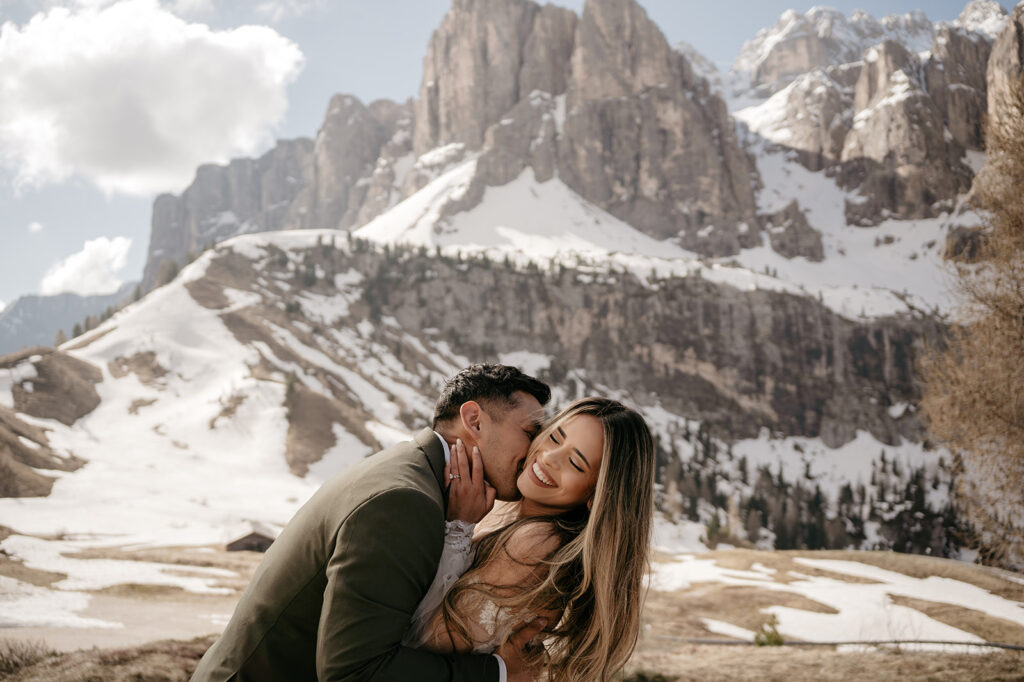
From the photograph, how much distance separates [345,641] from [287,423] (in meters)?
65.2

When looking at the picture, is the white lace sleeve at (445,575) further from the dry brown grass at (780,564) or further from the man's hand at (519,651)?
the dry brown grass at (780,564)

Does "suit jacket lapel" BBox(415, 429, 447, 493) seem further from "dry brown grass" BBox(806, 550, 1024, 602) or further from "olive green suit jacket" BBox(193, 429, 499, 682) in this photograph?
"dry brown grass" BBox(806, 550, 1024, 602)

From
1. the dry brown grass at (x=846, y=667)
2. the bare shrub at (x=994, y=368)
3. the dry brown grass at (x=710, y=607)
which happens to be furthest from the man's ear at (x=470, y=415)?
the dry brown grass at (x=710, y=607)

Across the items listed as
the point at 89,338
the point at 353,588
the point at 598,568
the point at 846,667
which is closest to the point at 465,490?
the point at 598,568

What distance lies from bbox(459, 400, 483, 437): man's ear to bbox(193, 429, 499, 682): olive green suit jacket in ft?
1.03

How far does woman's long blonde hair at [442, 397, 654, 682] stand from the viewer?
129 inches

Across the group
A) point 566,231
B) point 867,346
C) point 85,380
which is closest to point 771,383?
point 867,346

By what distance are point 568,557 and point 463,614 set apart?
0.58 meters

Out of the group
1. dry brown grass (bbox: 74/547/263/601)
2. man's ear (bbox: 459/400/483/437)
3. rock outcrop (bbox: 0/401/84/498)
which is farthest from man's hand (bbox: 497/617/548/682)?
rock outcrop (bbox: 0/401/84/498)

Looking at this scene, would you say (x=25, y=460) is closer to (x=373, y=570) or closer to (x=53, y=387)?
(x=53, y=387)

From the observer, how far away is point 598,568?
10.9 feet

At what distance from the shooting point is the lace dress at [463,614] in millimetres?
3133

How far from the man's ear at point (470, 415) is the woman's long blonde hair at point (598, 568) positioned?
0.55 meters

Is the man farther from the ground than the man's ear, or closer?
closer
